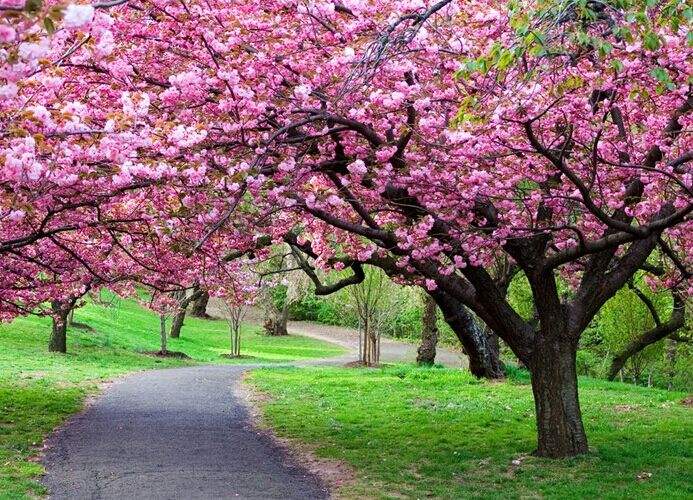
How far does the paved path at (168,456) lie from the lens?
845cm

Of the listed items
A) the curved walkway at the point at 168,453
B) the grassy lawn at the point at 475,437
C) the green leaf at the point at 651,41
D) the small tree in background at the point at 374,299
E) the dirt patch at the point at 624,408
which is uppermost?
the green leaf at the point at 651,41

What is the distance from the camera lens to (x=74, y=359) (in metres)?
24.5

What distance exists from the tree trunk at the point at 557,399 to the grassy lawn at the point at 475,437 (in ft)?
0.82

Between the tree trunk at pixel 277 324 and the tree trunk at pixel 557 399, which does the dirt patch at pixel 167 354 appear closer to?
the tree trunk at pixel 277 324

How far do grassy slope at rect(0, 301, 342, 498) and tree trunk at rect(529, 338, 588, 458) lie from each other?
6353 mm

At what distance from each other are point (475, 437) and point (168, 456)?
4850mm

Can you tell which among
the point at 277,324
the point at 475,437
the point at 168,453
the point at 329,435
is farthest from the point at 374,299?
the point at 277,324

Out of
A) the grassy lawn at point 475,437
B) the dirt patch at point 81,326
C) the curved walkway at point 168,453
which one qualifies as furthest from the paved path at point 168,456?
the dirt patch at point 81,326

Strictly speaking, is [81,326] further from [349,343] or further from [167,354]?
[349,343]

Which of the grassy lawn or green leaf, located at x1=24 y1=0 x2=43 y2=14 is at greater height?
green leaf, located at x1=24 y1=0 x2=43 y2=14

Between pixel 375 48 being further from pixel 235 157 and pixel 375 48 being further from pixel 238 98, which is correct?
pixel 235 157

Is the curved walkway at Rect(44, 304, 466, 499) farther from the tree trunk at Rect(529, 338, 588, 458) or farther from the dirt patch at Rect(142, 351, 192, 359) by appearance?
the dirt patch at Rect(142, 351, 192, 359)

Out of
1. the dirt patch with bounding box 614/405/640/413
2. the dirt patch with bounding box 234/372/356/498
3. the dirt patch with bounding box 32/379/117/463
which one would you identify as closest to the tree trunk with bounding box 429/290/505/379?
the dirt patch with bounding box 614/405/640/413

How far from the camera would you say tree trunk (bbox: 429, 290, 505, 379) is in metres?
17.4
